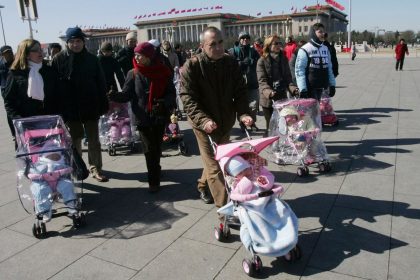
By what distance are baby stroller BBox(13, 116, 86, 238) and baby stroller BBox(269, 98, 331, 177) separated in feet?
10.4

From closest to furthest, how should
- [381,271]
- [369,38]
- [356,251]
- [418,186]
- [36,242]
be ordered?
[381,271], [356,251], [36,242], [418,186], [369,38]

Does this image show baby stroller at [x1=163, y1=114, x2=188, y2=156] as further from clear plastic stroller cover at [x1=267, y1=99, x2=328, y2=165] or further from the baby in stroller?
the baby in stroller

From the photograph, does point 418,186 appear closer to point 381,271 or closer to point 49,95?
point 381,271

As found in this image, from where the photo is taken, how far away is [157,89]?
16.6 ft

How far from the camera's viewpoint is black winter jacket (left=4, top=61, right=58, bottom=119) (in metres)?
4.61

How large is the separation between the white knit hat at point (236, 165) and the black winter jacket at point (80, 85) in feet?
9.03

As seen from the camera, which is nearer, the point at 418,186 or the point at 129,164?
the point at 418,186

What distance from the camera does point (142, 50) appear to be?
4828mm

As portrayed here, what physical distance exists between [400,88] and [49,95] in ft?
44.0

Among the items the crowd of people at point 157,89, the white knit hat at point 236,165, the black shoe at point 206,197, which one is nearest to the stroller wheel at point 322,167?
the crowd of people at point 157,89

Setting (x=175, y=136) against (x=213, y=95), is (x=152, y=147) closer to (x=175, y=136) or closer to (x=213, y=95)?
(x=213, y=95)

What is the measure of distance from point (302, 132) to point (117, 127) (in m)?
3.63

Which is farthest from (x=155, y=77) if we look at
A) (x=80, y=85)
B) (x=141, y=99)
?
(x=80, y=85)

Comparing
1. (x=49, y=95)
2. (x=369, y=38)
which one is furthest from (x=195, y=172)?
(x=369, y=38)
